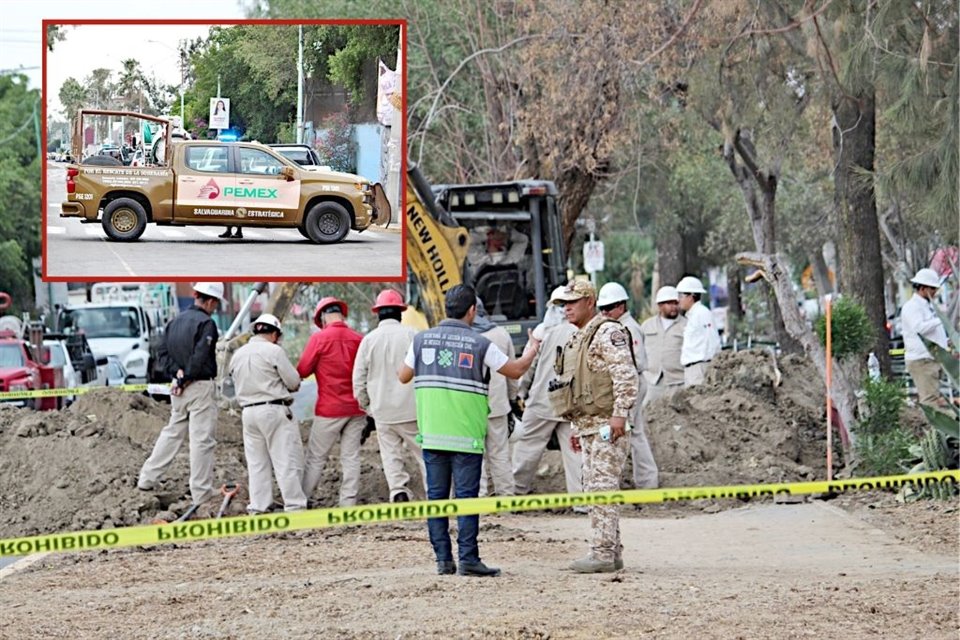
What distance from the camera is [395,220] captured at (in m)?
14.8

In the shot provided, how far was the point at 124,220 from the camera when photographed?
13.6m

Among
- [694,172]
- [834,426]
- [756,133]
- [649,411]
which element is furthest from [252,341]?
[694,172]

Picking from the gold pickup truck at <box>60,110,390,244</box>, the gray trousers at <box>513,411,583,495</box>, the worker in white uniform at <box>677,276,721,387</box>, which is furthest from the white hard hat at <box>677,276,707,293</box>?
the gold pickup truck at <box>60,110,390,244</box>

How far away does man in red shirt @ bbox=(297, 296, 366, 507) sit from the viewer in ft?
43.1

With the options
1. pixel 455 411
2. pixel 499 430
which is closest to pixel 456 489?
pixel 455 411

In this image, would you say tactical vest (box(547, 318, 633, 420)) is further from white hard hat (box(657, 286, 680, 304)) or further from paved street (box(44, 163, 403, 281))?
white hard hat (box(657, 286, 680, 304))

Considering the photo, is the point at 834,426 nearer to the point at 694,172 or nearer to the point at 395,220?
the point at 395,220

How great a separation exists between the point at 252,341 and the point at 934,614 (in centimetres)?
656

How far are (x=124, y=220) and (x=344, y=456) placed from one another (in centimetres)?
289

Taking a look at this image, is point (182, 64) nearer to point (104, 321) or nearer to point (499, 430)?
point (499, 430)

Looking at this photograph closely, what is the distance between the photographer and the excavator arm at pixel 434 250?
1697cm

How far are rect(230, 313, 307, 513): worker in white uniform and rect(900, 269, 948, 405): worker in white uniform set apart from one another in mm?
6427

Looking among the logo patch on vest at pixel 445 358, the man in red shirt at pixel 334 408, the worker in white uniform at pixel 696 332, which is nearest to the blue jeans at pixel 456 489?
the logo patch on vest at pixel 445 358

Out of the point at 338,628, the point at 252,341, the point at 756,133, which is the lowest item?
the point at 338,628
